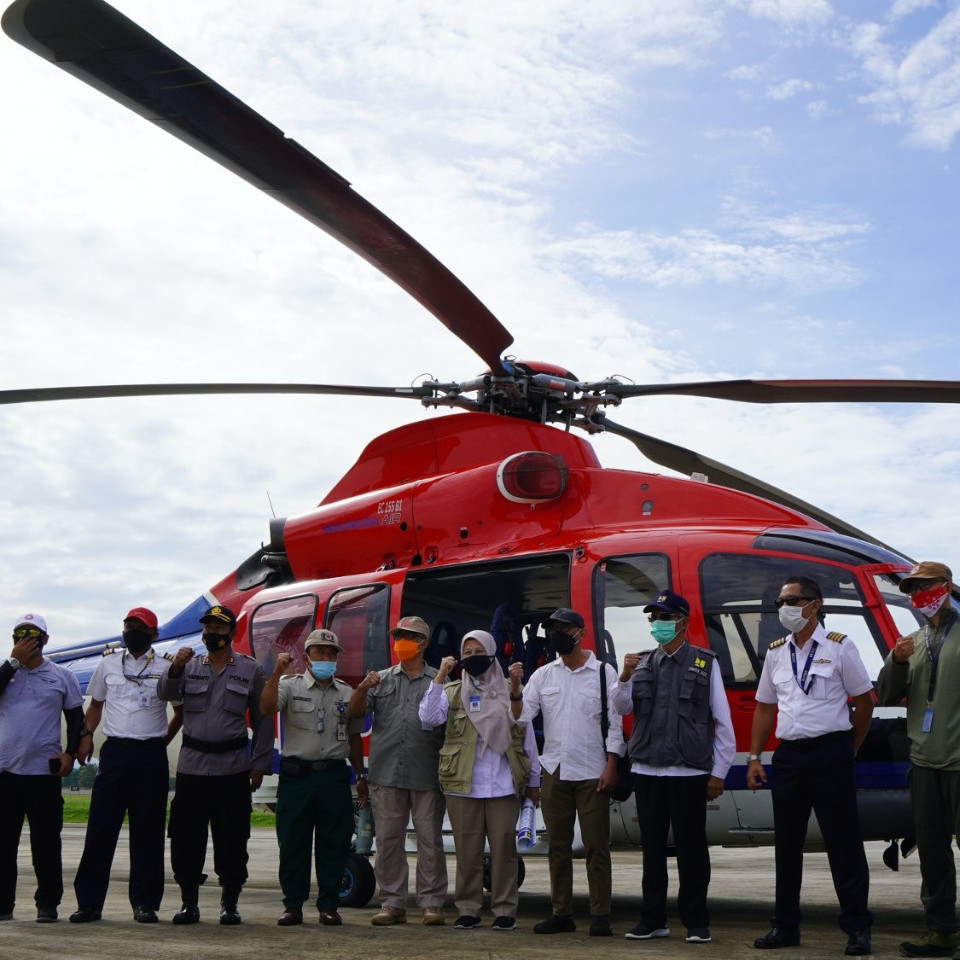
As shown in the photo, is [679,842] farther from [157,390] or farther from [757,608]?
[157,390]

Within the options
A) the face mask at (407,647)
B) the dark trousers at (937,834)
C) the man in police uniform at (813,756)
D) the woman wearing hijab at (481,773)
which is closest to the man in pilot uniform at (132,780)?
the face mask at (407,647)

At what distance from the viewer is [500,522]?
868 cm

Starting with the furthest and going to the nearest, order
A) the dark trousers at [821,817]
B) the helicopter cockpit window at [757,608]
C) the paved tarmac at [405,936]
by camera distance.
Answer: the helicopter cockpit window at [757,608] < the dark trousers at [821,817] < the paved tarmac at [405,936]

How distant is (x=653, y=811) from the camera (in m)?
6.19

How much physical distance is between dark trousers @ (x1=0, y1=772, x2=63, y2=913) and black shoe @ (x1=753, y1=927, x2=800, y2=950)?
158 inches

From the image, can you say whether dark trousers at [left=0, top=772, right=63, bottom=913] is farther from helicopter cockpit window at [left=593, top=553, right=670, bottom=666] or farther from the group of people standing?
helicopter cockpit window at [left=593, top=553, right=670, bottom=666]

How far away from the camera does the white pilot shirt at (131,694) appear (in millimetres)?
6980

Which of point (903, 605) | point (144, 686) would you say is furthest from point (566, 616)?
point (144, 686)

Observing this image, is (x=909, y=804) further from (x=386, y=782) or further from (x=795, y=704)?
(x=386, y=782)

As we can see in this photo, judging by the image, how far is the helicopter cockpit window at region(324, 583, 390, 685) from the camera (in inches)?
333

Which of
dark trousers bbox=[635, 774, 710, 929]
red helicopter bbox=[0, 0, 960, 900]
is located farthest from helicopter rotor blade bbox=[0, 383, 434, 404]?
dark trousers bbox=[635, 774, 710, 929]

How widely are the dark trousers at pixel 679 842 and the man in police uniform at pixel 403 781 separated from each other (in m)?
1.31

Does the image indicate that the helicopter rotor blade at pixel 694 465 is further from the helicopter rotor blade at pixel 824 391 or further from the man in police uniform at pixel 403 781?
the man in police uniform at pixel 403 781

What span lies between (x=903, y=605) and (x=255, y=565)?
5948 mm
